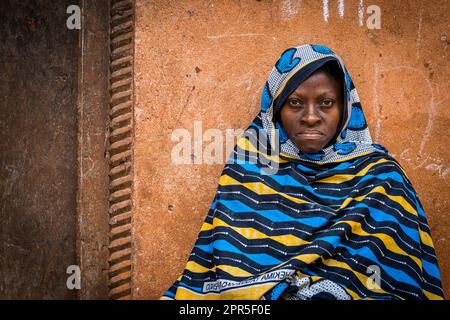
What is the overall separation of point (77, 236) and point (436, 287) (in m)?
1.93

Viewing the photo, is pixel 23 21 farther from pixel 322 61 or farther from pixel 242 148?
pixel 322 61

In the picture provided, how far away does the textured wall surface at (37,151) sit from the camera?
3.25m

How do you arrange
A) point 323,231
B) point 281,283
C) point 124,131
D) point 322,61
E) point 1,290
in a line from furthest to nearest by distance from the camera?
point 1,290
point 124,131
point 322,61
point 323,231
point 281,283

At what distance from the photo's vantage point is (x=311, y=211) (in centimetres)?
258

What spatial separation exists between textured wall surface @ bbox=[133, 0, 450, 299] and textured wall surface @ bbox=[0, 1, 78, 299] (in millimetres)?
523

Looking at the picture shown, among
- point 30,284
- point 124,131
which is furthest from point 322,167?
point 30,284

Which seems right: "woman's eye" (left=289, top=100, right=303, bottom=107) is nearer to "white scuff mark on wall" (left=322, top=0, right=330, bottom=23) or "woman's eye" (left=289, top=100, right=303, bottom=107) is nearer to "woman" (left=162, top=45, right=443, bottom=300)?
"woman" (left=162, top=45, right=443, bottom=300)

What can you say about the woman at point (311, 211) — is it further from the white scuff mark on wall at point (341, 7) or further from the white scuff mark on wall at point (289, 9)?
the white scuff mark on wall at point (341, 7)

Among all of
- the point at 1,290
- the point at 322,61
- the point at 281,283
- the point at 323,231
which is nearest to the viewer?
the point at 281,283

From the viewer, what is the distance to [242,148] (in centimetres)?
282

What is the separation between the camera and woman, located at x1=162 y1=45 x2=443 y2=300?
2410mm

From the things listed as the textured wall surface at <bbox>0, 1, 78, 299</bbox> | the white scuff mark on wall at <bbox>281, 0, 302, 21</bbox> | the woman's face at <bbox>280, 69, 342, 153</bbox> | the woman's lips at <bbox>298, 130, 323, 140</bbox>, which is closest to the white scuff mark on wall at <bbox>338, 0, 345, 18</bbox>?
the white scuff mark on wall at <bbox>281, 0, 302, 21</bbox>

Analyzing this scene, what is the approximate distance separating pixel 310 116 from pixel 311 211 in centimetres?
45

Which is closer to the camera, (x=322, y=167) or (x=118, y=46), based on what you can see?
(x=322, y=167)
